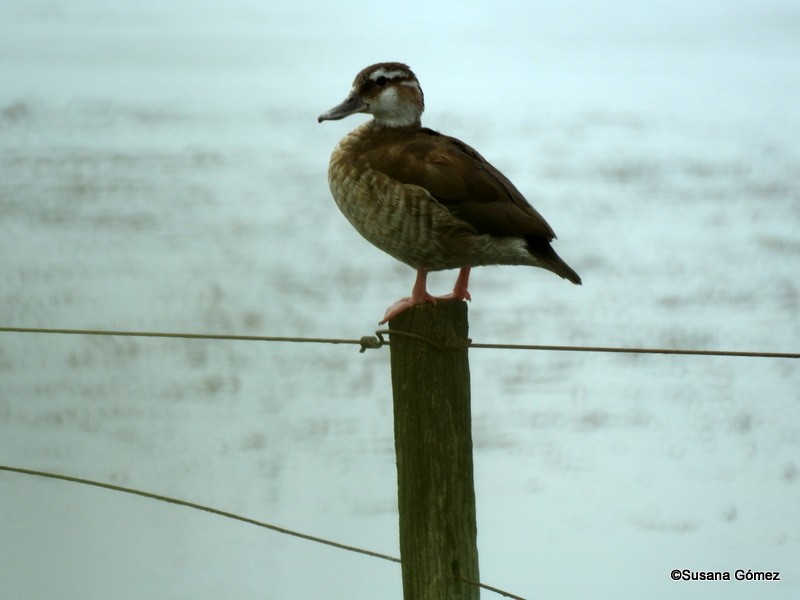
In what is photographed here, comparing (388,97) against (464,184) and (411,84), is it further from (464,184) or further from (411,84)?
(464,184)

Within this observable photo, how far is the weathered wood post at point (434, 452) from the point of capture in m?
1.36

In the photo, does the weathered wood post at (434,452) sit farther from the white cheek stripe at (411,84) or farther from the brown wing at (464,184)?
the white cheek stripe at (411,84)

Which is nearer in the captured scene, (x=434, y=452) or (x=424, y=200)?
(x=434, y=452)

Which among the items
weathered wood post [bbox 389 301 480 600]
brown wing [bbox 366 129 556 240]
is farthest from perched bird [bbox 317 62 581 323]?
weathered wood post [bbox 389 301 480 600]

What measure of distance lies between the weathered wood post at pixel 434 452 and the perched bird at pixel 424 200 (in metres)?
0.12

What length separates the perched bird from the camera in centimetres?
152

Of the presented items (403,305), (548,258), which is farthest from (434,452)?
(548,258)

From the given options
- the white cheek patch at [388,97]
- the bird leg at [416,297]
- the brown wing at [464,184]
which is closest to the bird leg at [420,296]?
the bird leg at [416,297]

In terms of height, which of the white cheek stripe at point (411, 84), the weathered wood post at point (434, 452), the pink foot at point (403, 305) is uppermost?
the white cheek stripe at point (411, 84)

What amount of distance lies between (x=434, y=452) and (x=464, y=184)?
44cm

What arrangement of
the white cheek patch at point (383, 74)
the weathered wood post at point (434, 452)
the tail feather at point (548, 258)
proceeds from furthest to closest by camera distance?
the white cheek patch at point (383, 74)
the tail feather at point (548, 258)
the weathered wood post at point (434, 452)

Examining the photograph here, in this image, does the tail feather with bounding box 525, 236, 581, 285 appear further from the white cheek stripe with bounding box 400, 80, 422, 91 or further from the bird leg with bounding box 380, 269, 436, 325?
the white cheek stripe with bounding box 400, 80, 422, 91

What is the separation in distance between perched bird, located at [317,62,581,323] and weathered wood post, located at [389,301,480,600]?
0.12m

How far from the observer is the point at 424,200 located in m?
1.52
